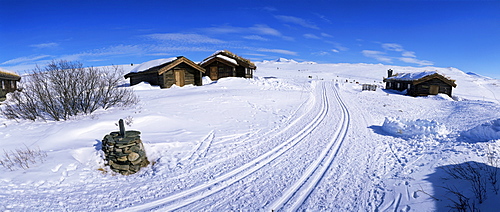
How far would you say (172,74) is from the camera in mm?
25266

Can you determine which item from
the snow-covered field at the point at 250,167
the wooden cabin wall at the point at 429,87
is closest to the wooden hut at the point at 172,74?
the snow-covered field at the point at 250,167

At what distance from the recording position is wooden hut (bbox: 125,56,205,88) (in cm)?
2439

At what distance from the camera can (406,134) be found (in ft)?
31.7

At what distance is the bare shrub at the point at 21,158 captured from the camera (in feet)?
20.1

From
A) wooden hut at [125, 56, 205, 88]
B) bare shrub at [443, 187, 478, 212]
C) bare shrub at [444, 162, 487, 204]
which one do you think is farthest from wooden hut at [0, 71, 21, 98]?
bare shrub at [444, 162, 487, 204]

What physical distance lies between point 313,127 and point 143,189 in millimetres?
7833

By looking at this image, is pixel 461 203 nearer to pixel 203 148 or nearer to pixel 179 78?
pixel 203 148

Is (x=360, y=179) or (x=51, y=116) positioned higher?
(x=51, y=116)

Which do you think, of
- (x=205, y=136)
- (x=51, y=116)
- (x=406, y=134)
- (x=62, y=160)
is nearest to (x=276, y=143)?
(x=205, y=136)

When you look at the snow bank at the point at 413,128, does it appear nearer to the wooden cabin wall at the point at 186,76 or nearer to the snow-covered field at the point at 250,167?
the snow-covered field at the point at 250,167

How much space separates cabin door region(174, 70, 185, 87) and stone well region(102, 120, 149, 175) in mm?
19794

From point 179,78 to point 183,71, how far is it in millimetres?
1021

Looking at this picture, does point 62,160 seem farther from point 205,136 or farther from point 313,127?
point 313,127

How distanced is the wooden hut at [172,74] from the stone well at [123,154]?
18.0 meters
